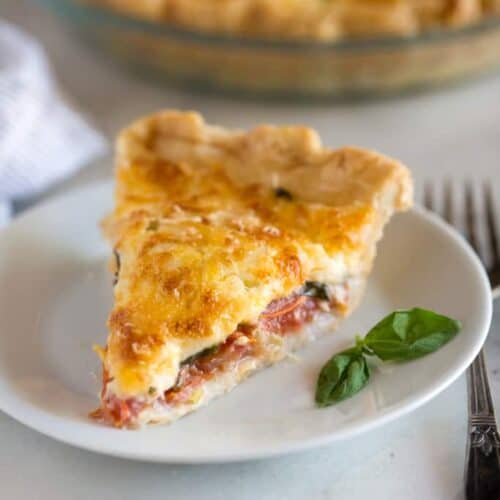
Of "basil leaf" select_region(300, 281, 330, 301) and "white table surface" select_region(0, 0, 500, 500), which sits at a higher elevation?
"basil leaf" select_region(300, 281, 330, 301)

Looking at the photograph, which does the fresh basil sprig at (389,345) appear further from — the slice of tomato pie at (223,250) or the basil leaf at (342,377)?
the slice of tomato pie at (223,250)

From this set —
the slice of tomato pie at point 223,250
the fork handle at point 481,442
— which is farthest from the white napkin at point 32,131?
the fork handle at point 481,442

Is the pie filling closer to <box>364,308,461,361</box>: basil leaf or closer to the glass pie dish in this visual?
<box>364,308,461,361</box>: basil leaf

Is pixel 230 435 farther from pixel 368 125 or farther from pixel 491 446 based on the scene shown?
pixel 368 125

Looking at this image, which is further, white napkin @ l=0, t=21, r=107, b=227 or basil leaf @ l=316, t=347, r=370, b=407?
white napkin @ l=0, t=21, r=107, b=227

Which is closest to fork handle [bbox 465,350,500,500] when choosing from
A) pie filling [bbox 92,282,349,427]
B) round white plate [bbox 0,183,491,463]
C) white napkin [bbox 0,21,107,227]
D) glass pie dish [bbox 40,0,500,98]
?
round white plate [bbox 0,183,491,463]

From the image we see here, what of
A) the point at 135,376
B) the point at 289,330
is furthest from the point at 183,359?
the point at 289,330

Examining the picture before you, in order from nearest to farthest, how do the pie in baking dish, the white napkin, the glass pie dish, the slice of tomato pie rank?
the slice of tomato pie, the white napkin, the glass pie dish, the pie in baking dish
